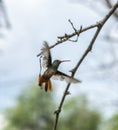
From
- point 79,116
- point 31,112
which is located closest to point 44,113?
point 31,112

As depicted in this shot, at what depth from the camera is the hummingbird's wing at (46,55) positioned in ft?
3.45

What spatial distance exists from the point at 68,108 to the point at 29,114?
1.45 m

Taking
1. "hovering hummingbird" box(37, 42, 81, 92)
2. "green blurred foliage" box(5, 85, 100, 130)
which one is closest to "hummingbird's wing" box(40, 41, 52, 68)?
"hovering hummingbird" box(37, 42, 81, 92)

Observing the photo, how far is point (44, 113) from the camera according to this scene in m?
21.5

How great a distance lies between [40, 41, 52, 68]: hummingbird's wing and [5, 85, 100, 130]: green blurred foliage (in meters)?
19.6

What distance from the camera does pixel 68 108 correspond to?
21.3 metres

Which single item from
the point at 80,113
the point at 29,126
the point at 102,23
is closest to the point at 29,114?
the point at 29,126

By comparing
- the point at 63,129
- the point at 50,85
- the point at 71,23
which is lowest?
the point at 50,85

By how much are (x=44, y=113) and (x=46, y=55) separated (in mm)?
20455

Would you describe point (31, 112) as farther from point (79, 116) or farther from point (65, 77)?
point (65, 77)

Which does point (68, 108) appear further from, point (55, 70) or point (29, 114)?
point (55, 70)

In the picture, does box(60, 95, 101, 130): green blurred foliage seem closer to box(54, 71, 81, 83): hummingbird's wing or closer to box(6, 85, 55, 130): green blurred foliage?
box(6, 85, 55, 130): green blurred foliage

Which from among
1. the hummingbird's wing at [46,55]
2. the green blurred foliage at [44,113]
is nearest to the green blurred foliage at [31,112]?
the green blurred foliage at [44,113]

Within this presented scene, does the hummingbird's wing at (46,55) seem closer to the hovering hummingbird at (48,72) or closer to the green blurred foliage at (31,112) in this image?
the hovering hummingbird at (48,72)
